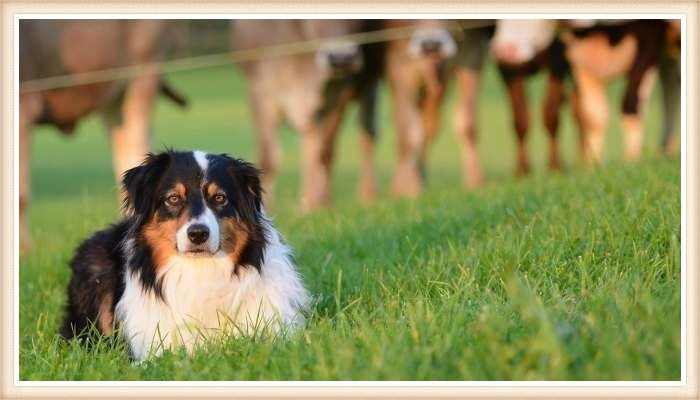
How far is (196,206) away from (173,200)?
157 mm

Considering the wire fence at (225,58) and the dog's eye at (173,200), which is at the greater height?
the wire fence at (225,58)

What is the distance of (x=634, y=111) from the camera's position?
12906 mm

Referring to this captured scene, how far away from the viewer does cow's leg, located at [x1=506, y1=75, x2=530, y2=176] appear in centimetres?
1386

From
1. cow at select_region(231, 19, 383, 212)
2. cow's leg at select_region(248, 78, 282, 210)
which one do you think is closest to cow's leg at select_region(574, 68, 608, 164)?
cow at select_region(231, 19, 383, 212)

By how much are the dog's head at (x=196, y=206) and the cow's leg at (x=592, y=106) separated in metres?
8.03

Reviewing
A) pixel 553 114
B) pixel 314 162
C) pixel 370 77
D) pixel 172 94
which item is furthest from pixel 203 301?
pixel 370 77

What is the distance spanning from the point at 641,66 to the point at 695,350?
804cm

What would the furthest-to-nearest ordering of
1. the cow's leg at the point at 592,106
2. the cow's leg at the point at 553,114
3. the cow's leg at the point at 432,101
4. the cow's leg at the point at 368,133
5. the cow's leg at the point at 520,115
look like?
the cow's leg at the point at 432,101 → the cow's leg at the point at 368,133 → the cow's leg at the point at 520,115 → the cow's leg at the point at 553,114 → the cow's leg at the point at 592,106

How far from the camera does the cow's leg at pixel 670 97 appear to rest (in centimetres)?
1454

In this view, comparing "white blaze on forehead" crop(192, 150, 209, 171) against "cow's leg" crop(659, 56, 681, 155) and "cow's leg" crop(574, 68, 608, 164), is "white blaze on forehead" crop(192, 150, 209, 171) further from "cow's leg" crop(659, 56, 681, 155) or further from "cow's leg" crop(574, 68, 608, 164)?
"cow's leg" crop(659, 56, 681, 155)

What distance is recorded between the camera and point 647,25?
507 inches

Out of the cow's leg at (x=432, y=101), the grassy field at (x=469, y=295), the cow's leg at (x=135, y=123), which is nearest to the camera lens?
the grassy field at (x=469, y=295)

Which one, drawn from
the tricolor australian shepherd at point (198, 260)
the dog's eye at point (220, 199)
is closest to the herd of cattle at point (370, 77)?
the tricolor australian shepherd at point (198, 260)

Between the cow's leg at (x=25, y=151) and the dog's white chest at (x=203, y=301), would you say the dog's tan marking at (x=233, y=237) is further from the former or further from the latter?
the cow's leg at (x=25, y=151)
